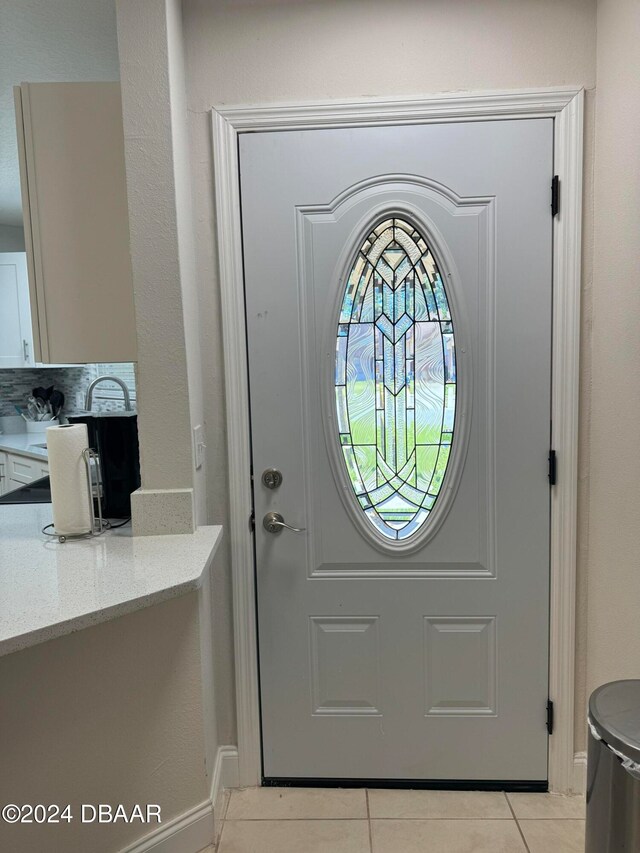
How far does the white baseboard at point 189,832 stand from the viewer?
5.62 feet

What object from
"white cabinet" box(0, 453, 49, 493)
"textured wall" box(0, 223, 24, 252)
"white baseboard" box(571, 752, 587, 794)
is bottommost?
"white baseboard" box(571, 752, 587, 794)

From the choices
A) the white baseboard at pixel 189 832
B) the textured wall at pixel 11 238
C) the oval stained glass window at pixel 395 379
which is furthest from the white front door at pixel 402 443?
the textured wall at pixel 11 238

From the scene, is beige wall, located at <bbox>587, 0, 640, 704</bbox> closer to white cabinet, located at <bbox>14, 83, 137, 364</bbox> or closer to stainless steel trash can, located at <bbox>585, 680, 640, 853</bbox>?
stainless steel trash can, located at <bbox>585, 680, 640, 853</bbox>

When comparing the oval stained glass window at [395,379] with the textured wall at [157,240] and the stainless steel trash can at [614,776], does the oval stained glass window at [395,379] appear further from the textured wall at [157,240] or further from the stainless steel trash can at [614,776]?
the stainless steel trash can at [614,776]

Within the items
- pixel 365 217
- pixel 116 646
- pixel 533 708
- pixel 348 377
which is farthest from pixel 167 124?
pixel 533 708

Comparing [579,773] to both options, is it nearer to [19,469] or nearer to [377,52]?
[377,52]

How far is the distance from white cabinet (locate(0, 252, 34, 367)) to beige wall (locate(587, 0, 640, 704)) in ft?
13.3

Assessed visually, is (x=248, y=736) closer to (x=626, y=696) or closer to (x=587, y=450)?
(x=626, y=696)

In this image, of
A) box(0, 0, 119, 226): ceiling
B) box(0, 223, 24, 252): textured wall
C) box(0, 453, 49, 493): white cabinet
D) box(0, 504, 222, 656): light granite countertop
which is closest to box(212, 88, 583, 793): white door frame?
box(0, 504, 222, 656): light granite countertop

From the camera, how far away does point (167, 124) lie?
5.60 ft

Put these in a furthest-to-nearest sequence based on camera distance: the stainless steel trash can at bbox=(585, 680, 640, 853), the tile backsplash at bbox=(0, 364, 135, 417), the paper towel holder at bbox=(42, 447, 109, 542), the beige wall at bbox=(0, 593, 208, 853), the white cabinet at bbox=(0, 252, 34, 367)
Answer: the tile backsplash at bbox=(0, 364, 135, 417) < the white cabinet at bbox=(0, 252, 34, 367) < the paper towel holder at bbox=(42, 447, 109, 542) < the beige wall at bbox=(0, 593, 208, 853) < the stainless steel trash can at bbox=(585, 680, 640, 853)

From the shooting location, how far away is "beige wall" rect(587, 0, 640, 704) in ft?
5.72

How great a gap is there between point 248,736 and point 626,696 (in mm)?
1238

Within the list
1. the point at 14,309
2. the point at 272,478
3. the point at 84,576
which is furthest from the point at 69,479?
the point at 14,309
